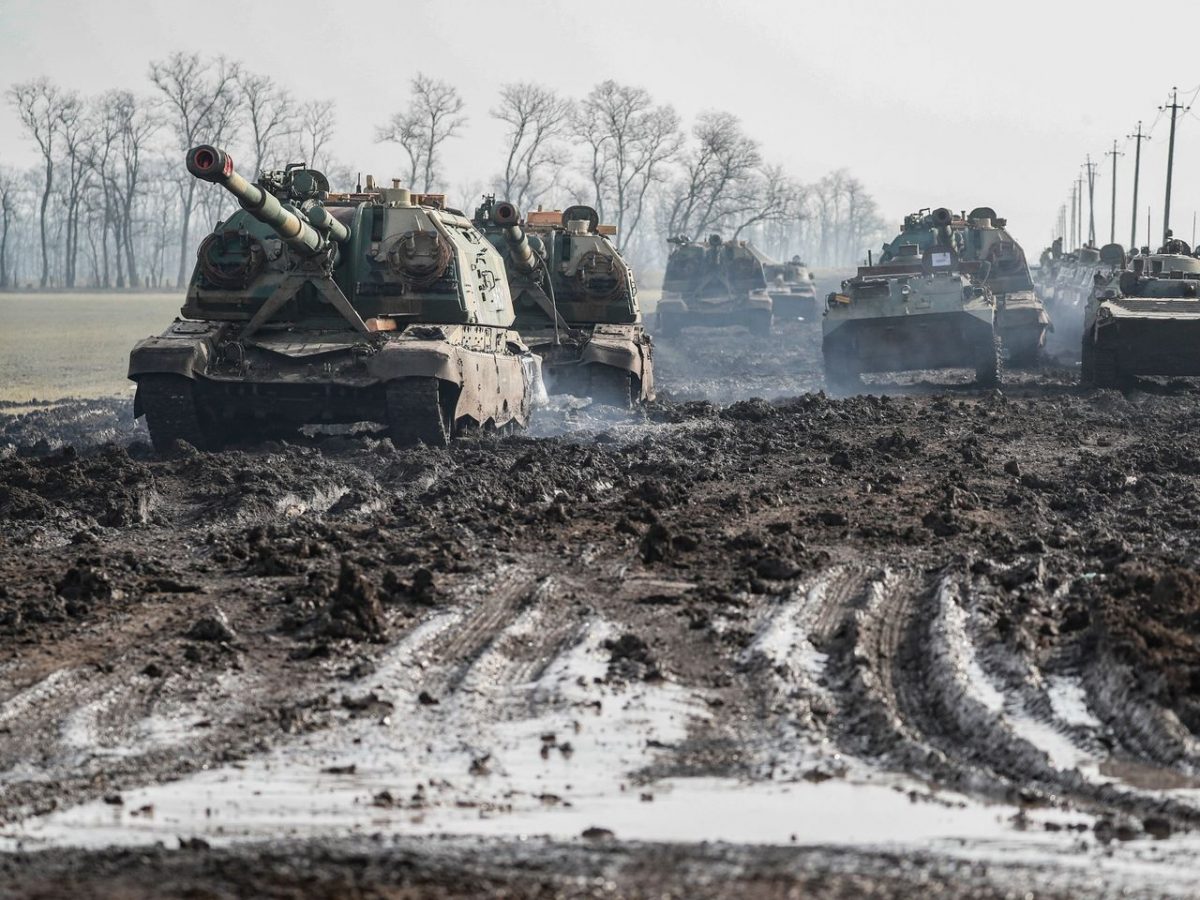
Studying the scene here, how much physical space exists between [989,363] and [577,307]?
19.4 ft

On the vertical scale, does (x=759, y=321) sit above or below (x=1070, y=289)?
below

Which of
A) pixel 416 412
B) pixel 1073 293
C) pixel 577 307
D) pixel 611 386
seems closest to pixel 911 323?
pixel 577 307

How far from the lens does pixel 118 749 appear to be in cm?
598

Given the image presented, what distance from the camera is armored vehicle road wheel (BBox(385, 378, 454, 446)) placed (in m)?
15.2

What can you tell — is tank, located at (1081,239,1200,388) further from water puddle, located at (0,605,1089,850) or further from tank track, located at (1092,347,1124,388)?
water puddle, located at (0,605,1089,850)

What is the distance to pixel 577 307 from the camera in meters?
21.5

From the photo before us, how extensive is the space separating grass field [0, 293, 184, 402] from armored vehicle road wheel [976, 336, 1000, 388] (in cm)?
1294

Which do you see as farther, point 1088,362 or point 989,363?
point 989,363

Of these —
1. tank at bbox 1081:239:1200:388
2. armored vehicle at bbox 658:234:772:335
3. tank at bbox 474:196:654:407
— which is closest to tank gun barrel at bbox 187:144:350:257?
tank at bbox 474:196:654:407

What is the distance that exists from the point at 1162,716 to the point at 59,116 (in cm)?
7836

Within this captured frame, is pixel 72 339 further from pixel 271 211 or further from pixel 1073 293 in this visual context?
pixel 271 211

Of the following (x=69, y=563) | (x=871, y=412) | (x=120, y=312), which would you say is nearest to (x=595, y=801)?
(x=69, y=563)

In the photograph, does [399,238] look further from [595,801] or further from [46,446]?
[595,801]

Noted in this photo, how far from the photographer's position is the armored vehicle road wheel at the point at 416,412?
15.2 metres
